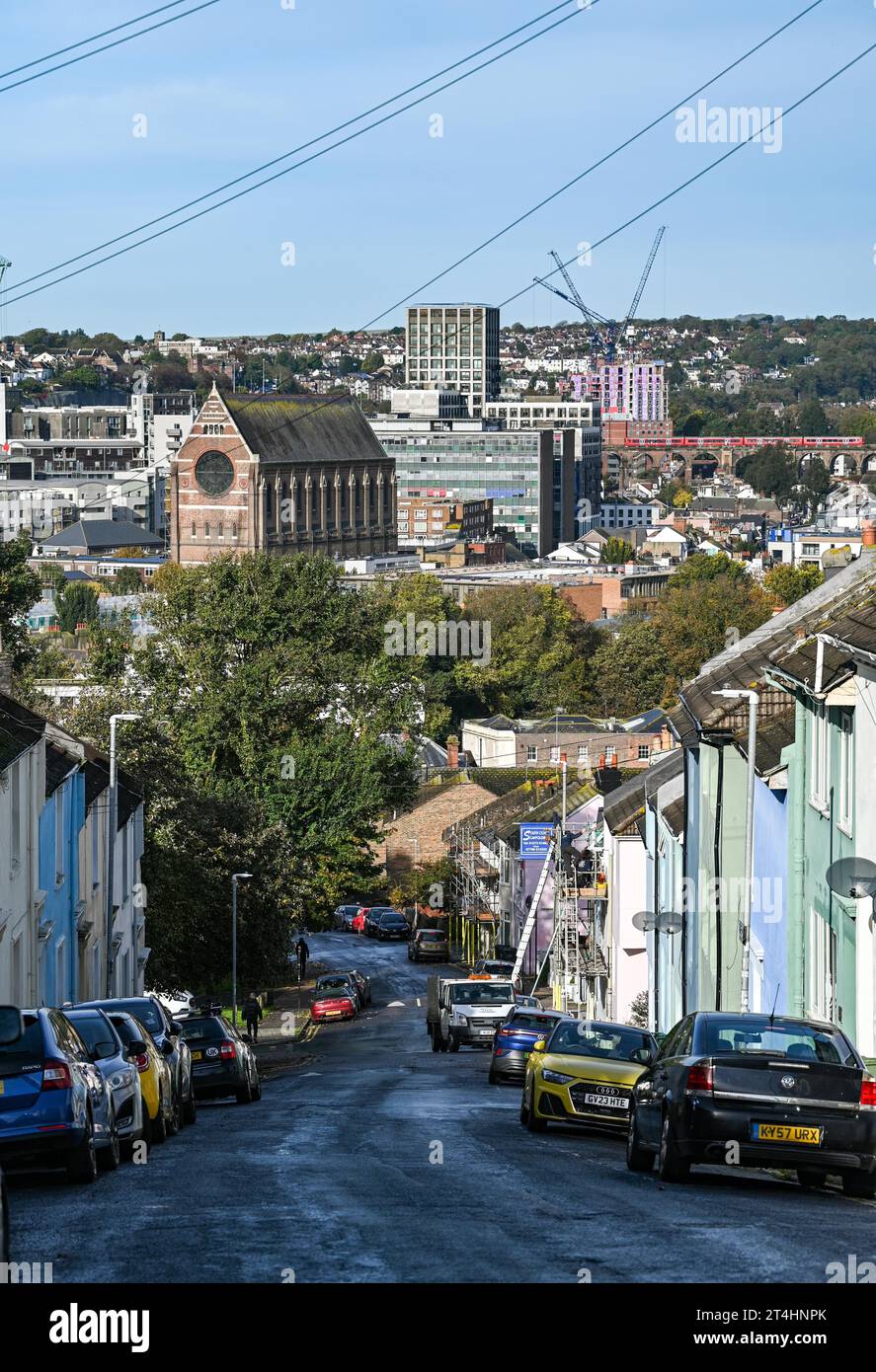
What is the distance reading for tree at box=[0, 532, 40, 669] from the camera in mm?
57912

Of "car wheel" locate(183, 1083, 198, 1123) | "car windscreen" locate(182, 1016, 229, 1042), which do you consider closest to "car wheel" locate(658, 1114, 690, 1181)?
"car wheel" locate(183, 1083, 198, 1123)

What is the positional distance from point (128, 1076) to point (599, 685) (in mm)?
132507

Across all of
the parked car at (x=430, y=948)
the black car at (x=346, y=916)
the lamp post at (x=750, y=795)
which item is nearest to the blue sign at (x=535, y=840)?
the parked car at (x=430, y=948)

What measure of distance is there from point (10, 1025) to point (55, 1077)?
690mm

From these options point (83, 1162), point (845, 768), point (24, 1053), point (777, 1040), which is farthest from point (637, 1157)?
point (845, 768)

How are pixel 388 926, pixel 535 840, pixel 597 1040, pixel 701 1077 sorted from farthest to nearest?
pixel 388 926, pixel 535 840, pixel 597 1040, pixel 701 1077

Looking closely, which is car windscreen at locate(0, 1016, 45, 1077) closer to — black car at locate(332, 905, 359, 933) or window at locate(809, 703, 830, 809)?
window at locate(809, 703, 830, 809)

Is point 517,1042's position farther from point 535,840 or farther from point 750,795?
point 535,840

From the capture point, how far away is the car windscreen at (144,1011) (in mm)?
21844

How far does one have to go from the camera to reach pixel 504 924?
77.5m

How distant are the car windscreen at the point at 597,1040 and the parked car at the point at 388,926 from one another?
216 feet

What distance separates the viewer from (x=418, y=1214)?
12555 mm
